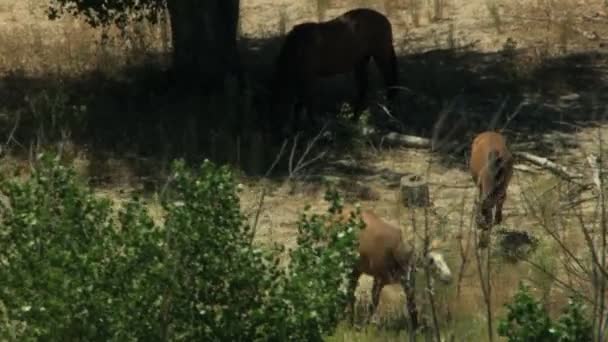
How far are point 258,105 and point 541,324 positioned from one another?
835cm

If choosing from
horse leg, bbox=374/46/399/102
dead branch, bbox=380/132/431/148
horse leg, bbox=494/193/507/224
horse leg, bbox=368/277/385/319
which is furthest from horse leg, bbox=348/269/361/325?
horse leg, bbox=374/46/399/102

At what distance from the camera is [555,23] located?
16.5m

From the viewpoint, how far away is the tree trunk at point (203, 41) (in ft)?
46.0

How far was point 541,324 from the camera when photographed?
5.56 meters

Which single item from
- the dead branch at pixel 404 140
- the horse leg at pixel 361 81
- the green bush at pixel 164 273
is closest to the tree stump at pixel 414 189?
the dead branch at pixel 404 140

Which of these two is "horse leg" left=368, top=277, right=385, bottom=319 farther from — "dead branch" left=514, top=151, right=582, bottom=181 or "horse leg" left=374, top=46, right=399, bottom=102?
"horse leg" left=374, top=46, right=399, bottom=102

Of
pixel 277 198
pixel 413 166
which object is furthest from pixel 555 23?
pixel 277 198

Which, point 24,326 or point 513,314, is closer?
point 513,314

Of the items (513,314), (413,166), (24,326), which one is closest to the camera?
(513,314)

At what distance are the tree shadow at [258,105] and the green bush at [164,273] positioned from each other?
5736 mm

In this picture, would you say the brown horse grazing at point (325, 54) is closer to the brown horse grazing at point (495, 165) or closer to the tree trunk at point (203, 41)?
the tree trunk at point (203, 41)

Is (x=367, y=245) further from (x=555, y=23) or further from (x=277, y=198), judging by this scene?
(x=555, y=23)

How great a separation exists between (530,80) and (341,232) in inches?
361

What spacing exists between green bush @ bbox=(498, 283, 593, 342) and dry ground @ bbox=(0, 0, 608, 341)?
2.00m
